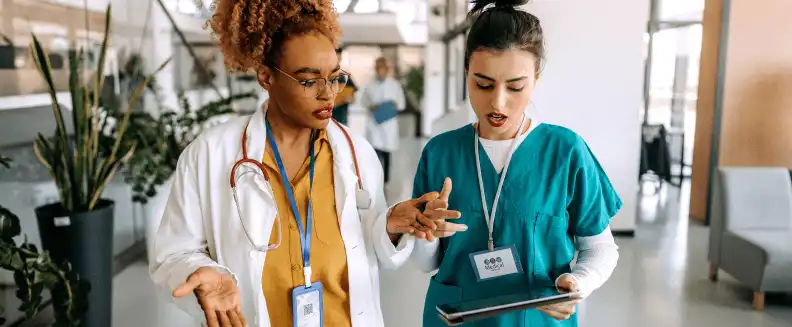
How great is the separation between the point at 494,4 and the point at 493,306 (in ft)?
2.33

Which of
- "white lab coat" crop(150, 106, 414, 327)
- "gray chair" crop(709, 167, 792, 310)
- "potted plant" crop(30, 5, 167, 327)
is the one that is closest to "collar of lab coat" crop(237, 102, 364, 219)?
"white lab coat" crop(150, 106, 414, 327)

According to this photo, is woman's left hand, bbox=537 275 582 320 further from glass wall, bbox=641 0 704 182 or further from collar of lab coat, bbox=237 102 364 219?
glass wall, bbox=641 0 704 182

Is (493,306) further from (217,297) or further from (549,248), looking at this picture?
(217,297)

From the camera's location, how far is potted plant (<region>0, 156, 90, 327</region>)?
2.29 m

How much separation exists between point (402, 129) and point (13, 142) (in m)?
12.0

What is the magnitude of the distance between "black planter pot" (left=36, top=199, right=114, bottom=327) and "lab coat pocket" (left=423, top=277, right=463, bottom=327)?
2287mm

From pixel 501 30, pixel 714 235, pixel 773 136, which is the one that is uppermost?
pixel 501 30

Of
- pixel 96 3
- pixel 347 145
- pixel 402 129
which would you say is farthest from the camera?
pixel 402 129

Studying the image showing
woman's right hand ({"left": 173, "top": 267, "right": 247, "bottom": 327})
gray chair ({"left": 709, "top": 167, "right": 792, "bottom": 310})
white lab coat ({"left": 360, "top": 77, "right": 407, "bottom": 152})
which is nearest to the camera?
A: woman's right hand ({"left": 173, "top": 267, "right": 247, "bottom": 327})

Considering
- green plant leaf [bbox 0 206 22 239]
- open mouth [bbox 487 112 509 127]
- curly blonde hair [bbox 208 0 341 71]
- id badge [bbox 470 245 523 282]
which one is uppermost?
curly blonde hair [bbox 208 0 341 71]

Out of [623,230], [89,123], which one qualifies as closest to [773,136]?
[623,230]

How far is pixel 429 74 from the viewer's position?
44.9 ft

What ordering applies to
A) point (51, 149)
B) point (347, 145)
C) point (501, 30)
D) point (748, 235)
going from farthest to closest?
point (748, 235) < point (51, 149) < point (347, 145) < point (501, 30)

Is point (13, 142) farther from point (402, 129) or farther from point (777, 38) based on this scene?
point (402, 129)
